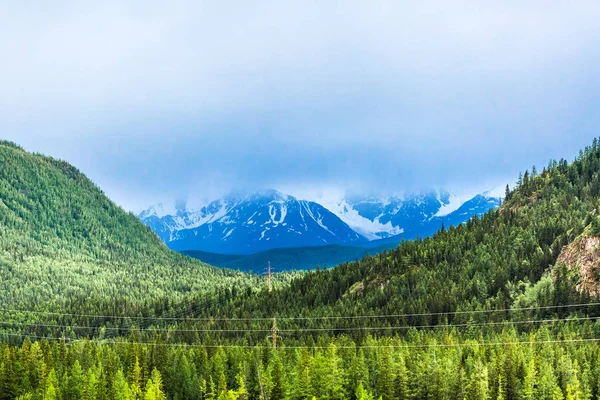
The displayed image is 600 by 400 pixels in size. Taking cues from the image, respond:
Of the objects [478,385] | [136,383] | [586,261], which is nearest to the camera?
[478,385]

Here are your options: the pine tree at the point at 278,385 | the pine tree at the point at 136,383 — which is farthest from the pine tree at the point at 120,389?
the pine tree at the point at 278,385

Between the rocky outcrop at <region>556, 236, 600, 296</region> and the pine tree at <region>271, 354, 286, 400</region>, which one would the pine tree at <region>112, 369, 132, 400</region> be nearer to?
the pine tree at <region>271, 354, 286, 400</region>

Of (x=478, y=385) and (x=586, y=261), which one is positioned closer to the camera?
(x=478, y=385)

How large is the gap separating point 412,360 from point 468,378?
50.9ft

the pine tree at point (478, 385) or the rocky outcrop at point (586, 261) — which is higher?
the rocky outcrop at point (586, 261)

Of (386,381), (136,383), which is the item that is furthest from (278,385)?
(136,383)

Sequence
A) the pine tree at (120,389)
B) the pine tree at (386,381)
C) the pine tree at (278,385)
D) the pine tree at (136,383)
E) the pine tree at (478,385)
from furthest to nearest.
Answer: the pine tree at (278,385) → the pine tree at (386,381) → the pine tree at (136,383) → the pine tree at (120,389) → the pine tree at (478,385)

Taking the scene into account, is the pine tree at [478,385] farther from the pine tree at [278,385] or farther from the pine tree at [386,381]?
the pine tree at [278,385]

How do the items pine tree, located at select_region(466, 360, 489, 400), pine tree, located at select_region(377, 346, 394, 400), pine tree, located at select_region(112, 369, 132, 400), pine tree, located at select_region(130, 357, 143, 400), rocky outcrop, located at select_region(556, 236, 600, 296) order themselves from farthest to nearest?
1. rocky outcrop, located at select_region(556, 236, 600, 296)
2. pine tree, located at select_region(377, 346, 394, 400)
3. pine tree, located at select_region(130, 357, 143, 400)
4. pine tree, located at select_region(112, 369, 132, 400)
5. pine tree, located at select_region(466, 360, 489, 400)

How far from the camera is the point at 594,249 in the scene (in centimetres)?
18425

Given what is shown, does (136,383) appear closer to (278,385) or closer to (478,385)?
(278,385)

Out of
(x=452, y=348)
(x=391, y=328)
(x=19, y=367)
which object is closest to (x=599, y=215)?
(x=391, y=328)

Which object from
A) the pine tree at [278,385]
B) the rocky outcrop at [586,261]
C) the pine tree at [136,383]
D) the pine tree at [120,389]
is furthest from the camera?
the rocky outcrop at [586,261]

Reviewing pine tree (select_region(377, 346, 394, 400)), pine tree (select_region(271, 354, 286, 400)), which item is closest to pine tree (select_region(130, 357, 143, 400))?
pine tree (select_region(271, 354, 286, 400))
